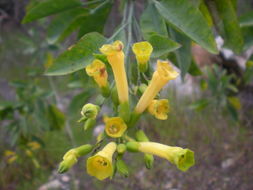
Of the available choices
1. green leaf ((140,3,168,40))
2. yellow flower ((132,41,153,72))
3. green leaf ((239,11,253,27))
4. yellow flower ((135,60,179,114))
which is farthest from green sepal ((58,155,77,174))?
green leaf ((239,11,253,27))

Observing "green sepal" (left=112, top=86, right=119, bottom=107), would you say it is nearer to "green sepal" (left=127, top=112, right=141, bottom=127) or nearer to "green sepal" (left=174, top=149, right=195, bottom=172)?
"green sepal" (left=127, top=112, right=141, bottom=127)

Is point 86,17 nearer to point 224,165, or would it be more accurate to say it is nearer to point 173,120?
point 224,165

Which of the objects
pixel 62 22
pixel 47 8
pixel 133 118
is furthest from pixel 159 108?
pixel 62 22

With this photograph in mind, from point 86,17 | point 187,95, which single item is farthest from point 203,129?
point 86,17

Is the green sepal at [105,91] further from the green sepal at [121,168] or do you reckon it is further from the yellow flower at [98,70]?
the green sepal at [121,168]

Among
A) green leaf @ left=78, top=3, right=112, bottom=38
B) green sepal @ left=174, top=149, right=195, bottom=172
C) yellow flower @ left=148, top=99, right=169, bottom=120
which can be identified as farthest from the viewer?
green leaf @ left=78, top=3, right=112, bottom=38

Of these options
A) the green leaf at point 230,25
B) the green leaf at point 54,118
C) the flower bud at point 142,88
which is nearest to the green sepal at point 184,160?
the flower bud at point 142,88
